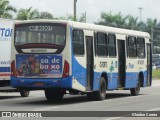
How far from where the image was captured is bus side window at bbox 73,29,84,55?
23781 millimetres

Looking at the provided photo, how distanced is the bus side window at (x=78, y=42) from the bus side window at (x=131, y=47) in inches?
200

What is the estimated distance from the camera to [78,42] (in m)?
24.1

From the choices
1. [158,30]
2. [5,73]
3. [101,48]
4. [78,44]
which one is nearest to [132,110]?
[78,44]

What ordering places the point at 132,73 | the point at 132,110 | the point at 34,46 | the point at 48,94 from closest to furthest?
the point at 132,110
the point at 34,46
the point at 48,94
the point at 132,73

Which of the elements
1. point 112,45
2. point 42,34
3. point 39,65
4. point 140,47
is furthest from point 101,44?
point 140,47

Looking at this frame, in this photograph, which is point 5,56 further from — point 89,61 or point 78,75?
point 78,75

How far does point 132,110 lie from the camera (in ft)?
68.4

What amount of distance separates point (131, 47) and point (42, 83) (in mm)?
7284

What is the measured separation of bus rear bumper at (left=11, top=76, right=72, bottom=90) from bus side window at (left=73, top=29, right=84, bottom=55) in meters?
1.26

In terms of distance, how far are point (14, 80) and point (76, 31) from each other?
9.47ft

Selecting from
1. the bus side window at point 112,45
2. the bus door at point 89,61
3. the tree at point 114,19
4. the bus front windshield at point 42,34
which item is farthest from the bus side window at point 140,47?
the tree at point 114,19

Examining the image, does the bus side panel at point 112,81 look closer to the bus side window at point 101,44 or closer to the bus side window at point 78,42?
the bus side window at point 101,44

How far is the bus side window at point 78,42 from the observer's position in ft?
78.0

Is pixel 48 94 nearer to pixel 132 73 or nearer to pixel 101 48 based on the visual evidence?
pixel 101 48
